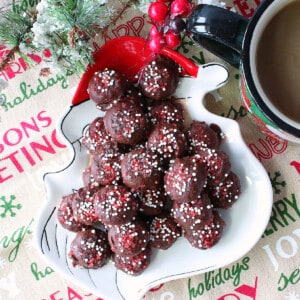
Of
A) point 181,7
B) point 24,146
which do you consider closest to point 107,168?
point 24,146

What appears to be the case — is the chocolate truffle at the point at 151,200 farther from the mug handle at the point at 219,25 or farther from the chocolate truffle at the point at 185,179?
the mug handle at the point at 219,25

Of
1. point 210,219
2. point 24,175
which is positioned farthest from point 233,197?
point 24,175

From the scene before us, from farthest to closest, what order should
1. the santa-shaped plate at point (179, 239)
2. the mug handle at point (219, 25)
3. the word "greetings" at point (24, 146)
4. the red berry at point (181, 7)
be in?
1. the word "greetings" at point (24, 146)
2. the santa-shaped plate at point (179, 239)
3. the red berry at point (181, 7)
4. the mug handle at point (219, 25)

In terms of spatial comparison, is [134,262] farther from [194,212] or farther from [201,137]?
[201,137]

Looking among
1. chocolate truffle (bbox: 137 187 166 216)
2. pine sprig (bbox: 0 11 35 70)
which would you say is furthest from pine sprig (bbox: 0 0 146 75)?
chocolate truffle (bbox: 137 187 166 216)

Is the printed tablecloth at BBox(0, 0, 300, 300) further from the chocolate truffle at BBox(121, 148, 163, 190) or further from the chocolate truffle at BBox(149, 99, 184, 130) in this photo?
the chocolate truffle at BBox(121, 148, 163, 190)

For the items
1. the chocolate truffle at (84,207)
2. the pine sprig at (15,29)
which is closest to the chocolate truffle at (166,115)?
the chocolate truffle at (84,207)
